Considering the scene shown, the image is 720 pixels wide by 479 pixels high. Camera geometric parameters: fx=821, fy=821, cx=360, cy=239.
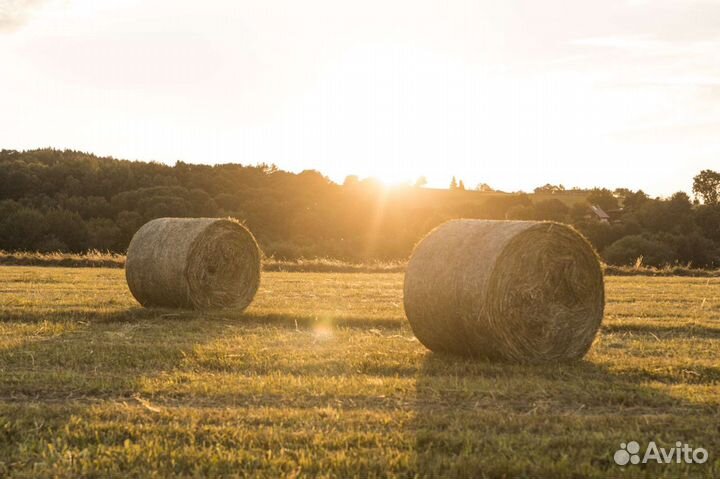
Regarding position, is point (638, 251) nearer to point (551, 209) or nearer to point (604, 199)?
point (551, 209)

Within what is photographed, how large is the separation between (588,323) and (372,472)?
588 centimetres

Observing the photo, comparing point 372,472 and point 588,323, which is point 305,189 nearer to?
point 588,323

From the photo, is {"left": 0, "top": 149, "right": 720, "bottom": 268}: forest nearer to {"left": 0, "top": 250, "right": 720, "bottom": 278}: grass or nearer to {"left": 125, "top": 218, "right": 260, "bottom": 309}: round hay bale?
{"left": 0, "top": 250, "right": 720, "bottom": 278}: grass

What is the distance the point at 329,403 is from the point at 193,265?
8.62 m

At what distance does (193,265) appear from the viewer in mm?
15297

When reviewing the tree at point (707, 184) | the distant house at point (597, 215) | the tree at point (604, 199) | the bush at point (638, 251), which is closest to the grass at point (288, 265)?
the bush at point (638, 251)

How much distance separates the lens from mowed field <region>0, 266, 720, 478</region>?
222 inches

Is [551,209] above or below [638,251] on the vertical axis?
above

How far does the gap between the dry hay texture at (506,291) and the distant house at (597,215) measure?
43791mm

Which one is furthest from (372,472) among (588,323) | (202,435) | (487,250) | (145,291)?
(145,291)

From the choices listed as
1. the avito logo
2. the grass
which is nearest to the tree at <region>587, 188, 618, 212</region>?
the grass

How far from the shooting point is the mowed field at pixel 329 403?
5629mm

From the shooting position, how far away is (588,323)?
10.6 meters

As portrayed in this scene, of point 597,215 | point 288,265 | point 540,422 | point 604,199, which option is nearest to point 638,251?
point 597,215
